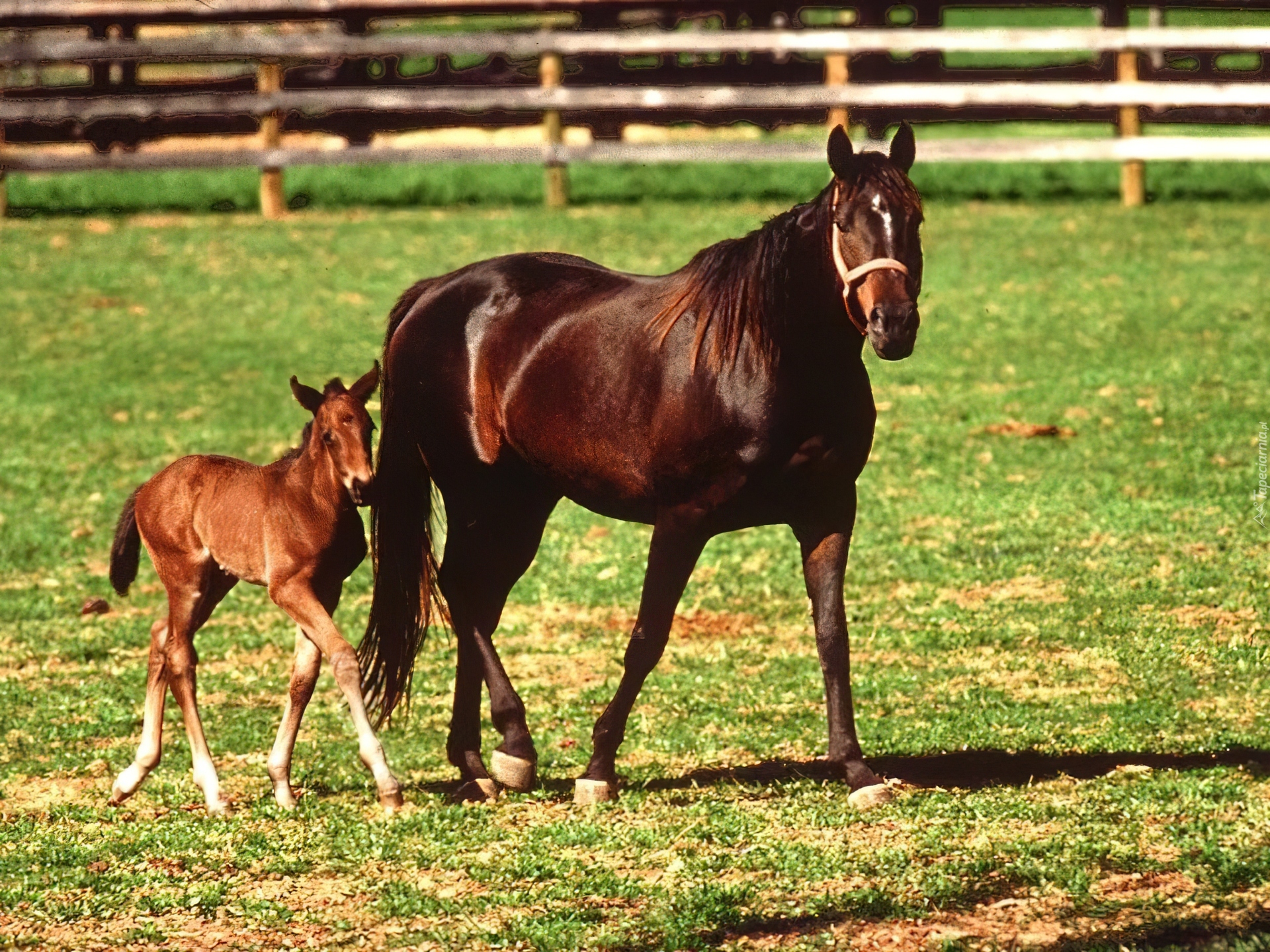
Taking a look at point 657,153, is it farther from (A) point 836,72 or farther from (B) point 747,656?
(B) point 747,656

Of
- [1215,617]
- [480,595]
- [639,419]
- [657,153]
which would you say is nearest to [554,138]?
[657,153]

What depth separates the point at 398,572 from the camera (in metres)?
7.62

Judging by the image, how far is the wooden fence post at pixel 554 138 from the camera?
18.7 metres

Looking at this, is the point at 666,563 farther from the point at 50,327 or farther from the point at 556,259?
the point at 50,327

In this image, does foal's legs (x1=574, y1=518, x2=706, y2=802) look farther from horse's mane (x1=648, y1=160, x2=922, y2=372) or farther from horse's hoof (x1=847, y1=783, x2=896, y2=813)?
horse's hoof (x1=847, y1=783, x2=896, y2=813)

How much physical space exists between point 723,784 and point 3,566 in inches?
233

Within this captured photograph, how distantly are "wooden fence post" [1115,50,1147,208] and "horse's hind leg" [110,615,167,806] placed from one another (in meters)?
13.5

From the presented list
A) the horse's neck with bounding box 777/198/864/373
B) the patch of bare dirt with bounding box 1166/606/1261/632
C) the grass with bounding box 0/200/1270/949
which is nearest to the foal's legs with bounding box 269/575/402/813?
the grass with bounding box 0/200/1270/949

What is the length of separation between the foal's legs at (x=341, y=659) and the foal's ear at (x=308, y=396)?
2.09 ft

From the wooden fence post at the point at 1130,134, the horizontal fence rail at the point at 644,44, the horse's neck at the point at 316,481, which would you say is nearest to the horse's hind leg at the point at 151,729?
the horse's neck at the point at 316,481

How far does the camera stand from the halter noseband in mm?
6184

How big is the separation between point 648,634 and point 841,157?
1.86 m
